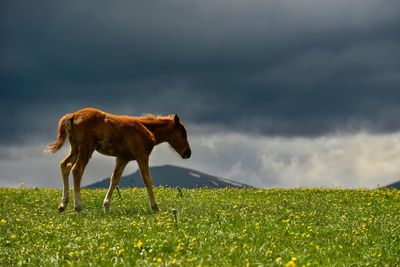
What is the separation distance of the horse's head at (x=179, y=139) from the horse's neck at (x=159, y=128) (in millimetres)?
245

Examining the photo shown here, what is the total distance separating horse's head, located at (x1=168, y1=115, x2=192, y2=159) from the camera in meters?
23.0

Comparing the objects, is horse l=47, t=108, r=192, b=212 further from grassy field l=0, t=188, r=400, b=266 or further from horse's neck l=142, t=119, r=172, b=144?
grassy field l=0, t=188, r=400, b=266

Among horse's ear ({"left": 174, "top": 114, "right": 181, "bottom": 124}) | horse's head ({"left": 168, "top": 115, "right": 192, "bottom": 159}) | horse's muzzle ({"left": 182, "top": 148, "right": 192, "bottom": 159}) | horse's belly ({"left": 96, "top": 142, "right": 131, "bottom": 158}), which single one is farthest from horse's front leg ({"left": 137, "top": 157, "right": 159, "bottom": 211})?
horse's muzzle ({"left": 182, "top": 148, "right": 192, "bottom": 159})

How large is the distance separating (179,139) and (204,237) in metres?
10.2

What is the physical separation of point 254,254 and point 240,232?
2.78 meters

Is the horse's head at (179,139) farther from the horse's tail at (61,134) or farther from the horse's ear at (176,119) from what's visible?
the horse's tail at (61,134)

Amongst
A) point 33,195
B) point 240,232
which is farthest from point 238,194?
point 240,232

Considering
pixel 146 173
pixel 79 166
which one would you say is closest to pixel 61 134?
pixel 79 166

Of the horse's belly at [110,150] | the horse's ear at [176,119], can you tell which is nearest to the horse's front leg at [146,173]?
the horse's belly at [110,150]

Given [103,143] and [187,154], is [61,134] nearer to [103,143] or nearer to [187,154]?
[103,143]

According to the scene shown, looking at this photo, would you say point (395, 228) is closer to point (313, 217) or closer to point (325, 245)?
point (313, 217)

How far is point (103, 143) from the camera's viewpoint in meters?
20.9

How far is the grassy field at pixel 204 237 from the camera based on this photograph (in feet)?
36.8

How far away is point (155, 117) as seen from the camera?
22953 millimetres
